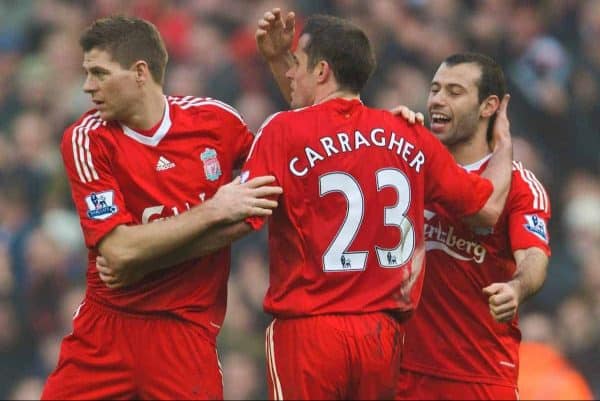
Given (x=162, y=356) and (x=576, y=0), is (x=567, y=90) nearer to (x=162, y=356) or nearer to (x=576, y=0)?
(x=576, y=0)

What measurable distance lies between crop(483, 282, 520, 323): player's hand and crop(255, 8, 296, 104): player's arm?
5.11ft

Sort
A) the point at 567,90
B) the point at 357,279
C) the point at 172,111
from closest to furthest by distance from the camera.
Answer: the point at 357,279 < the point at 172,111 < the point at 567,90

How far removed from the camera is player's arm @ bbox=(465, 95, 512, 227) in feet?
19.6

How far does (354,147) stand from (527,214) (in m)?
1.16

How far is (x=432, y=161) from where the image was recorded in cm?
577

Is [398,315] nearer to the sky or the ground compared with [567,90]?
nearer to the ground

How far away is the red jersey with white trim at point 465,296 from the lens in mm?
6281

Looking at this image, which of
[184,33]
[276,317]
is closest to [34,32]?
[184,33]

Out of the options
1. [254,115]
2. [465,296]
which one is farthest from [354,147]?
[254,115]

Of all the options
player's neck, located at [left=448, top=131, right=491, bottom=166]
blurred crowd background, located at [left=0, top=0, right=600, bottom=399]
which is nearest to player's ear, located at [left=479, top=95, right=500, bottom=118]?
player's neck, located at [left=448, top=131, right=491, bottom=166]

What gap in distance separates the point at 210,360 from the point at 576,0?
23.2 ft

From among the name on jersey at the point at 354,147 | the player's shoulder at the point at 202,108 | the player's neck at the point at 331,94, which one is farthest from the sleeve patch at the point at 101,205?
the player's neck at the point at 331,94

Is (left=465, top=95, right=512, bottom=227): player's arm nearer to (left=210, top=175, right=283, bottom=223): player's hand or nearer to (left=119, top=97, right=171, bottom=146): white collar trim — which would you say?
(left=210, top=175, right=283, bottom=223): player's hand

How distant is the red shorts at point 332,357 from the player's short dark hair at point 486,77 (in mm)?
1595
